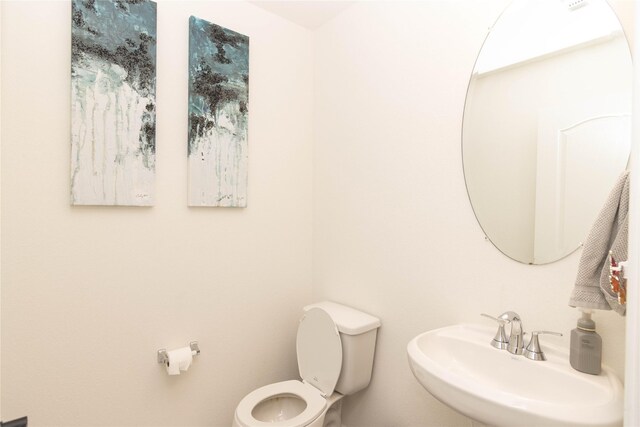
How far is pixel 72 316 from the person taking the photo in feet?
4.47

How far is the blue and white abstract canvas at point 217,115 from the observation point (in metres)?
1.63

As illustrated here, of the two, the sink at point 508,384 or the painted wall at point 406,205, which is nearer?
the sink at point 508,384

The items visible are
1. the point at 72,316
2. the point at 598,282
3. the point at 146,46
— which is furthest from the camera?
the point at 146,46

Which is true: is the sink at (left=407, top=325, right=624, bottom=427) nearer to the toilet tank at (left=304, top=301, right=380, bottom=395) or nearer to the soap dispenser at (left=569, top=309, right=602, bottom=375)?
the soap dispenser at (left=569, top=309, right=602, bottom=375)

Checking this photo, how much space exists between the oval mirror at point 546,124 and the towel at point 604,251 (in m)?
0.19

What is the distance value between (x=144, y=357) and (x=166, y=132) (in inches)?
40.5

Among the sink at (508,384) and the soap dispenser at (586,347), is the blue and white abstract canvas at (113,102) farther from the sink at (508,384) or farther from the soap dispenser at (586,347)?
the soap dispenser at (586,347)

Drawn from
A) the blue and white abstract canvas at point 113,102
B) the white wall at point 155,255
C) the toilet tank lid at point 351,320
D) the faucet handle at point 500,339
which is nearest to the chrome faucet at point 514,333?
the faucet handle at point 500,339

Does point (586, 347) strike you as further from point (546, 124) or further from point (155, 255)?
point (155, 255)

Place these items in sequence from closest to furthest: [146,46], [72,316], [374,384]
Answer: [72,316]
[146,46]
[374,384]

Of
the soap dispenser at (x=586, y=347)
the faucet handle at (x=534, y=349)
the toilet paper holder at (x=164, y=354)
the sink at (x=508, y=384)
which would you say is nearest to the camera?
the sink at (x=508, y=384)

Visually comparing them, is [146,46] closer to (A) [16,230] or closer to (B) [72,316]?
(A) [16,230]

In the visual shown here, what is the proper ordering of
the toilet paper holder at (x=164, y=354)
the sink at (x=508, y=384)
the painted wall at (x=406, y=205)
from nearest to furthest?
1. the sink at (x=508, y=384)
2. the painted wall at (x=406, y=205)
3. the toilet paper holder at (x=164, y=354)

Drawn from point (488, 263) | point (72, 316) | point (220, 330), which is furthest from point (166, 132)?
point (488, 263)
